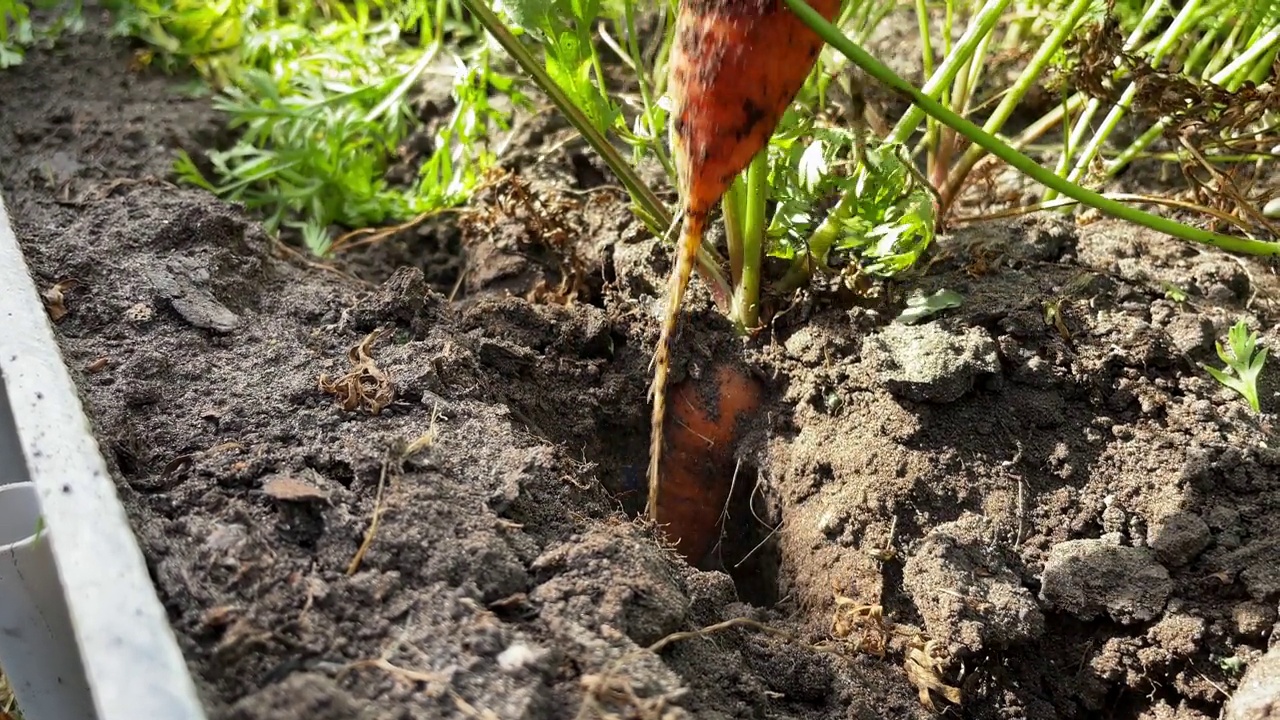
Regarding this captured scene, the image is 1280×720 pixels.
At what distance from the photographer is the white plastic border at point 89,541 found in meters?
0.72

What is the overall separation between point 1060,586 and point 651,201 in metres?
0.69

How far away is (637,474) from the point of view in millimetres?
1384

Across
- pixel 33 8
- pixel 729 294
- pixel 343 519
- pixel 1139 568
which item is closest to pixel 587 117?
pixel 729 294

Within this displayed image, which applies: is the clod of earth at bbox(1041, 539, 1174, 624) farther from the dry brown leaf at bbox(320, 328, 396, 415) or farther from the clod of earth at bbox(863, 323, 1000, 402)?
the dry brown leaf at bbox(320, 328, 396, 415)

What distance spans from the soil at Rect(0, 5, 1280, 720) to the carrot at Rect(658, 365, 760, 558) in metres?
0.03

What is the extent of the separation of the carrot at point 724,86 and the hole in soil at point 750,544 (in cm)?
35

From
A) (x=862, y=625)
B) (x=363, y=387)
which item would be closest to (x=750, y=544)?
(x=862, y=625)

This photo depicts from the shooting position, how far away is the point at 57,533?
83cm

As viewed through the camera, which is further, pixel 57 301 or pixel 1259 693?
pixel 57 301

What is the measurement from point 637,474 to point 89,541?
733 mm

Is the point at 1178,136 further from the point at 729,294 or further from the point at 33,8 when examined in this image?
the point at 33,8

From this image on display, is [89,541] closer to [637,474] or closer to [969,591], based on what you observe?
[637,474]

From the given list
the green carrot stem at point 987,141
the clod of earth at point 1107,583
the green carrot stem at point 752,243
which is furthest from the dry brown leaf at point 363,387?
the clod of earth at point 1107,583

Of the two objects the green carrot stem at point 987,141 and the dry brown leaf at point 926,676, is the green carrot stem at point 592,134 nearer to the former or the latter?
the green carrot stem at point 987,141
